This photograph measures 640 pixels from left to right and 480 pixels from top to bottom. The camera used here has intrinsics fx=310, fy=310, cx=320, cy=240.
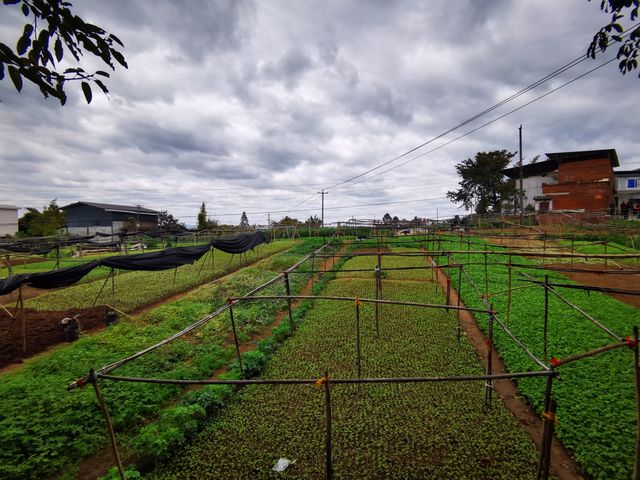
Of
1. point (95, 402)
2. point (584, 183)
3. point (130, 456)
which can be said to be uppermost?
point (584, 183)

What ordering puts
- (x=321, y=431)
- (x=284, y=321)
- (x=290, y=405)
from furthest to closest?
(x=284, y=321) < (x=290, y=405) < (x=321, y=431)

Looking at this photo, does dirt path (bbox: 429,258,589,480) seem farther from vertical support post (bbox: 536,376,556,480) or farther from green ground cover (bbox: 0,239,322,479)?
green ground cover (bbox: 0,239,322,479)

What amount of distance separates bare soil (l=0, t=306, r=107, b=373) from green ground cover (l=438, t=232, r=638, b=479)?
10.7 meters

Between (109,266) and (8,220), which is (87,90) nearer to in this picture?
(109,266)

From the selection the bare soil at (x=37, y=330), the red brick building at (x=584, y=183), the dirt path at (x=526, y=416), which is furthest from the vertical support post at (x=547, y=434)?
the red brick building at (x=584, y=183)

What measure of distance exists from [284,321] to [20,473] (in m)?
6.28

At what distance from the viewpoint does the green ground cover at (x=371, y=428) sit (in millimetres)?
3805

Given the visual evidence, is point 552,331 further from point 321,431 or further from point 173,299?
point 173,299

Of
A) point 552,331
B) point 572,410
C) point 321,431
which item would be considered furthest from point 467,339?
point 321,431

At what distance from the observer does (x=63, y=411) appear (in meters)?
4.75

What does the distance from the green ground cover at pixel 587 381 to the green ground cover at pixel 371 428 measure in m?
0.67

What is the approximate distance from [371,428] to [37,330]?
32.8 feet

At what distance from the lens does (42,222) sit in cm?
3434

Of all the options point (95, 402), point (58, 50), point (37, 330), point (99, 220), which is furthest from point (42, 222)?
point (58, 50)
